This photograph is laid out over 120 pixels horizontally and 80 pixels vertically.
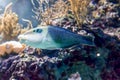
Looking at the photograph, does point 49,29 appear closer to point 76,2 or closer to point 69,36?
point 69,36

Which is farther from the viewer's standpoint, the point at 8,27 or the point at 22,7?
the point at 22,7

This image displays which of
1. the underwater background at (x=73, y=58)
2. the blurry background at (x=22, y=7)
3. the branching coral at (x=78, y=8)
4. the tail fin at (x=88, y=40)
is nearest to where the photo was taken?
the tail fin at (x=88, y=40)

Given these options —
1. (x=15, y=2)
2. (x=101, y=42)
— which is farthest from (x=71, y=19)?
(x=15, y=2)

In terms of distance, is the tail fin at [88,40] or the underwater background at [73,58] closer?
the tail fin at [88,40]

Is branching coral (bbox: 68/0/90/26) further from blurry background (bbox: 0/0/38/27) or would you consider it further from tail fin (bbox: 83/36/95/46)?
blurry background (bbox: 0/0/38/27)

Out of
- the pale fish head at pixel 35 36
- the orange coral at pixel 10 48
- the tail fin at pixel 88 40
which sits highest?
the pale fish head at pixel 35 36

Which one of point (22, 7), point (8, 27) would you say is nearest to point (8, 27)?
point (8, 27)

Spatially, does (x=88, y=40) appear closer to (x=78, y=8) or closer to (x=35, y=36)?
(x=35, y=36)

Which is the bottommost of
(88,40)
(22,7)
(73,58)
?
(22,7)

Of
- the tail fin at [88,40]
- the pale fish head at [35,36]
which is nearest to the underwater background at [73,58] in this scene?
the pale fish head at [35,36]

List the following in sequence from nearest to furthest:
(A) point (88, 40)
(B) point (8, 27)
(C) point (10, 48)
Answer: (A) point (88, 40), (C) point (10, 48), (B) point (8, 27)

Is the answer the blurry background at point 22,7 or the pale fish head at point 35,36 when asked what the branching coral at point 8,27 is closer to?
the pale fish head at point 35,36

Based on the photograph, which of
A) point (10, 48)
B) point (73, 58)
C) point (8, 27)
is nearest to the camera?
point (73, 58)

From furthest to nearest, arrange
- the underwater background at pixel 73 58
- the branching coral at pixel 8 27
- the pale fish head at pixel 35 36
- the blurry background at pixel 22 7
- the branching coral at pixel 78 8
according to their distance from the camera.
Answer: the blurry background at pixel 22 7, the branching coral at pixel 8 27, the branching coral at pixel 78 8, the underwater background at pixel 73 58, the pale fish head at pixel 35 36
